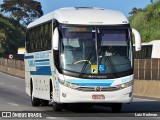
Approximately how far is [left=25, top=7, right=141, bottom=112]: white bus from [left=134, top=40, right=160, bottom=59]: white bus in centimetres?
2841

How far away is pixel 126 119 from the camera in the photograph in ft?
55.8

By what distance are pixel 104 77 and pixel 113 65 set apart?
48 cm

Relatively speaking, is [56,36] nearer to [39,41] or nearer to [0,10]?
[39,41]

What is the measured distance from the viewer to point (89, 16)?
19312 mm

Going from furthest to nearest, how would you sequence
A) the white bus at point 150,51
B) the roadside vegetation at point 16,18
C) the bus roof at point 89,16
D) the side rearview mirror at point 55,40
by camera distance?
1. the roadside vegetation at point 16,18
2. the white bus at point 150,51
3. the bus roof at point 89,16
4. the side rearview mirror at point 55,40

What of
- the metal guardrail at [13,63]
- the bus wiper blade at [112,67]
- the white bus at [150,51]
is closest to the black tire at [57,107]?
the bus wiper blade at [112,67]

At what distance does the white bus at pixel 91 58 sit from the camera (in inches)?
725

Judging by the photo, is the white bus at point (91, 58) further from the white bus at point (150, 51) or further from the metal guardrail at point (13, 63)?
the metal guardrail at point (13, 63)

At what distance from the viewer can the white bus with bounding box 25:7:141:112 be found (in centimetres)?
1841

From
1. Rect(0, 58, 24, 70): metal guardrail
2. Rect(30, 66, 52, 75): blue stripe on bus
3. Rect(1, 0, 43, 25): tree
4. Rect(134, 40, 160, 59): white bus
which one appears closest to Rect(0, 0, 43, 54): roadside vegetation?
Rect(1, 0, 43, 25): tree

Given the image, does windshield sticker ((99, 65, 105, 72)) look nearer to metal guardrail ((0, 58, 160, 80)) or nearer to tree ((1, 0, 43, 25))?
metal guardrail ((0, 58, 160, 80))

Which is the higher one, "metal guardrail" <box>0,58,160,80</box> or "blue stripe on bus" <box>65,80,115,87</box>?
"blue stripe on bus" <box>65,80,115,87</box>

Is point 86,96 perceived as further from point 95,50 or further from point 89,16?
point 89,16

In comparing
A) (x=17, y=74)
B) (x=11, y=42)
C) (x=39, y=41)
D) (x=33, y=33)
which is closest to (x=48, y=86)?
(x=39, y=41)
